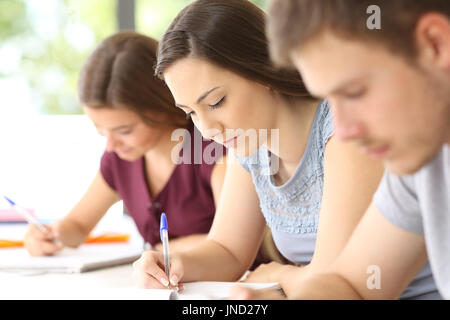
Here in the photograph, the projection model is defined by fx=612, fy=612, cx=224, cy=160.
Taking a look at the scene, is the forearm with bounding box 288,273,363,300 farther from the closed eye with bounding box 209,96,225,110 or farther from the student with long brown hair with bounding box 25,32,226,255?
the student with long brown hair with bounding box 25,32,226,255

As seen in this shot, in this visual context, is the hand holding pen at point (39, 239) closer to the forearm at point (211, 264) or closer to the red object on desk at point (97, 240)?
the red object on desk at point (97, 240)

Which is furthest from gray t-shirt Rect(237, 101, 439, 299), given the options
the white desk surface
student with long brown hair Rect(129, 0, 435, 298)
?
the white desk surface

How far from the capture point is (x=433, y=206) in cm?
74

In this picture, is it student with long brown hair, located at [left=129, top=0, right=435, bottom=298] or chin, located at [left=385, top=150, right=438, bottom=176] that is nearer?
chin, located at [left=385, top=150, right=438, bottom=176]

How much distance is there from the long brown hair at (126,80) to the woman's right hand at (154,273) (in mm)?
536

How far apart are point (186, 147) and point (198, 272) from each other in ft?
1.91

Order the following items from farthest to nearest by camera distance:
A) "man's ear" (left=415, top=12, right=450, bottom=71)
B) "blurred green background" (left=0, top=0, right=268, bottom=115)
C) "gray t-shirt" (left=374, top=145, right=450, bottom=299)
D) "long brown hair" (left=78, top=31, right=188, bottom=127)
A: "blurred green background" (left=0, top=0, right=268, bottom=115) → "long brown hair" (left=78, top=31, right=188, bottom=127) → "gray t-shirt" (left=374, top=145, right=450, bottom=299) → "man's ear" (left=415, top=12, right=450, bottom=71)

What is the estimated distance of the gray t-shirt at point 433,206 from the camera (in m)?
0.74

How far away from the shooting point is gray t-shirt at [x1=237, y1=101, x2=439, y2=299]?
3.76 feet

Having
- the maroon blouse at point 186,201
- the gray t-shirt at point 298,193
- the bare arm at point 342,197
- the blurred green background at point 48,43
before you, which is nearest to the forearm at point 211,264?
the gray t-shirt at point 298,193

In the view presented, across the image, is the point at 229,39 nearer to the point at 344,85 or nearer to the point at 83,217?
the point at 344,85

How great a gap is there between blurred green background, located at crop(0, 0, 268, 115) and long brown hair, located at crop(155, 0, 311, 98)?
2.28 meters

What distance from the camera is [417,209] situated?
2.56ft
